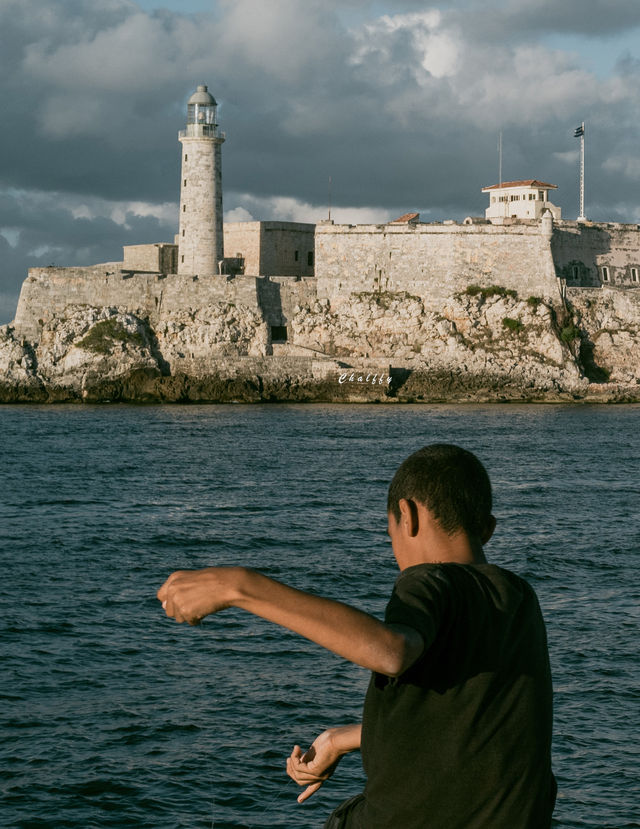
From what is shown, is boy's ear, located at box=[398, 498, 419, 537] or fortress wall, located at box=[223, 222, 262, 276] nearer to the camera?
boy's ear, located at box=[398, 498, 419, 537]

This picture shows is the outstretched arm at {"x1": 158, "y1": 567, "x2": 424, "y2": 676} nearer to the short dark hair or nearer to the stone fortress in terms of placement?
the short dark hair

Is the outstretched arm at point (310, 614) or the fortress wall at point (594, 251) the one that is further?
the fortress wall at point (594, 251)

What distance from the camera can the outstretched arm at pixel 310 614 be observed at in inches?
92.9

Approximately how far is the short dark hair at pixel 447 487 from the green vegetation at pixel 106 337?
197 feet

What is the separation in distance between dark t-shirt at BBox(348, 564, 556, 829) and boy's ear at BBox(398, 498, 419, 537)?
0.18 metres

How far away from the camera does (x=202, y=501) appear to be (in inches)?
1085

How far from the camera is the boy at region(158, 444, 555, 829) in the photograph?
2584mm

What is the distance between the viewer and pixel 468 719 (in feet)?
8.73

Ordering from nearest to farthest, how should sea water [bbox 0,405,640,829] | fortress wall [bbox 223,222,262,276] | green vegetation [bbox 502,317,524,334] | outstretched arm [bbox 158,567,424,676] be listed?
outstretched arm [bbox 158,567,424,676]
sea water [bbox 0,405,640,829]
green vegetation [bbox 502,317,524,334]
fortress wall [bbox 223,222,262,276]

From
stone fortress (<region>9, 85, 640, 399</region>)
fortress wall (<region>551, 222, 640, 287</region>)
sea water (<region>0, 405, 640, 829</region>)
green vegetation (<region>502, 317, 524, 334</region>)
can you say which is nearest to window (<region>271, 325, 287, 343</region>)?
stone fortress (<region>9, 85, 640, 399</region>)

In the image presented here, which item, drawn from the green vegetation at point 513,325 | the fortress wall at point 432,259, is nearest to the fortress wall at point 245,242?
the fortress wall at point 432,259

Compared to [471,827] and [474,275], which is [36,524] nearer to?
[471,827]

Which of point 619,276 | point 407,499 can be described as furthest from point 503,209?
point 407,499

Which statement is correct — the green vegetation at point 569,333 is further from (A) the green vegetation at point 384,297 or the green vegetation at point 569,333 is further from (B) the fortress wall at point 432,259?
(A) the green vegetation at point 384,297
